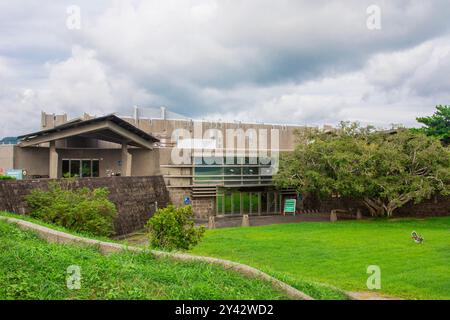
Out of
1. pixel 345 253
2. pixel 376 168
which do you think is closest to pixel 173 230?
pixel 345 253

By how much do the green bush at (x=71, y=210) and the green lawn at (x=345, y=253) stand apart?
378cm

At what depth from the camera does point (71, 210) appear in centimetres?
1559

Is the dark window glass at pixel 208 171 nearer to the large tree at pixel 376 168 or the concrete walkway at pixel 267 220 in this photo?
the concrete walkway at pixel 267 220

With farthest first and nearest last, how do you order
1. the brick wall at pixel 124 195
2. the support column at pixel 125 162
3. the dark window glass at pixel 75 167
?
the dark window glass at pixel 75 167
the support column at pixel 125 162
the brick wall at pixel 124 195

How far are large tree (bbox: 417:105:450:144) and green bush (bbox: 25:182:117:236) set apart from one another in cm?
2653

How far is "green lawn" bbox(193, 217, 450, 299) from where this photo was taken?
11305mm

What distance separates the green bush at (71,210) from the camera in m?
15.4

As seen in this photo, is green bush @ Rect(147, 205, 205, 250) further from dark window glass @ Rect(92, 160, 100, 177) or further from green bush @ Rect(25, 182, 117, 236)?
dark window glass @ Rect(92, 160, 100, 177)

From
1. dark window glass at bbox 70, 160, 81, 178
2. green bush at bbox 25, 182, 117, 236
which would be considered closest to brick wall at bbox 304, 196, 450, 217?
dark window glass at bbox 70, 160, 81, 178

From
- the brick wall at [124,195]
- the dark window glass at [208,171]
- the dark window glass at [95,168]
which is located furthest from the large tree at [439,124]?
the dark window glass at [95,168]

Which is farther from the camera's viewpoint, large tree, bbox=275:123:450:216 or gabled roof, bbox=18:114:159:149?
gabled roof, bbox=18:114:159:149

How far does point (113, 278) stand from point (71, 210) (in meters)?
9.67

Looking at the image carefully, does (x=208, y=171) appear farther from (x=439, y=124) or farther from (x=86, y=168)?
(x=439, y=124)
